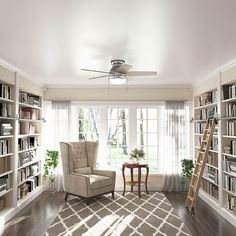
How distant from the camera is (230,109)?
444 cm

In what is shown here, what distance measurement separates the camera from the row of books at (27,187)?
4.99m

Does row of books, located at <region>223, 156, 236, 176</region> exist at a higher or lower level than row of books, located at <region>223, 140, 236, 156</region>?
lower

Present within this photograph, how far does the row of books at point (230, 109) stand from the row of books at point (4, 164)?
3.94 m

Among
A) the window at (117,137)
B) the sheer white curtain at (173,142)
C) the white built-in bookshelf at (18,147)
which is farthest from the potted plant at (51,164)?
the sheer white curtain at (173,142)

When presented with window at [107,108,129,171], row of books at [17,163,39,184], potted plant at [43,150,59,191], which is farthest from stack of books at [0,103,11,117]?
window at [107,108,129,171]

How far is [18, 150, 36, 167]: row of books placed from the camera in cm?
502

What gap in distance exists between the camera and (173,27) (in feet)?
8.98

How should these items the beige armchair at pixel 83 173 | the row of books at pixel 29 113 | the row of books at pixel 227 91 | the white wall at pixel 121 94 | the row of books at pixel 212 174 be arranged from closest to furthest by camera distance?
the row of books at pixel 227 91 → the row of books at pixel 212 174 → the beige armchair at pixel 83 173 → the row of books at pixel 29 113 → the white wall at pixel 121 94

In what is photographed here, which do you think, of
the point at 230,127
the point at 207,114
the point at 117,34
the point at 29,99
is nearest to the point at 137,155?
the point at 207,114

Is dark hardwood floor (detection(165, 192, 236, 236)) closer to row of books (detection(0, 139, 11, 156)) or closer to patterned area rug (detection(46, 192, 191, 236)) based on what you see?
patterned area rug (detection(46, 192, 191, 236))

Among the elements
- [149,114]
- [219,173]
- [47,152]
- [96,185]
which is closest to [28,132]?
[47,152]

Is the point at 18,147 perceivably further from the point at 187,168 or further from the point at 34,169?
the point at 187,168

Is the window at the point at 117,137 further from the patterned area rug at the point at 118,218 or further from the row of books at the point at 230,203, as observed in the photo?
the row of books at the point at 230,203

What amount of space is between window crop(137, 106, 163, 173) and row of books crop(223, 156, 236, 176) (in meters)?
2.19
